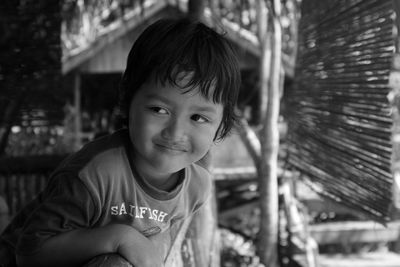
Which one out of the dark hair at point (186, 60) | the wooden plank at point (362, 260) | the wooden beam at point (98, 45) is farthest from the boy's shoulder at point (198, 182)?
the wooden beam at point (98, 45)

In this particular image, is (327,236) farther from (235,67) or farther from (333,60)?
(235,67)

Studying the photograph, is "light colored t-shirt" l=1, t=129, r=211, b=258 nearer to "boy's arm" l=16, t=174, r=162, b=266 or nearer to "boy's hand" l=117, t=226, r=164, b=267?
"boy's arm" l=16, t=174, r=162, b=266

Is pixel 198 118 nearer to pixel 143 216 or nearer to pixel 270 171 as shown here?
pixel 143 216

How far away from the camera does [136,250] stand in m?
1.40

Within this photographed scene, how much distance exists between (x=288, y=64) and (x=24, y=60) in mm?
5215

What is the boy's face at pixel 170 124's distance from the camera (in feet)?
4.81

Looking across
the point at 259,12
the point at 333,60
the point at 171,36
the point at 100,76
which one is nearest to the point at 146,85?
the point at 171,36

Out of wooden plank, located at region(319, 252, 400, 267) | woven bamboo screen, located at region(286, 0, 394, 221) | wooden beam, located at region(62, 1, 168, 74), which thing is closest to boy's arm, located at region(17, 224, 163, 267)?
woven bamboo screen, located at region(286, 0, 394, 221)

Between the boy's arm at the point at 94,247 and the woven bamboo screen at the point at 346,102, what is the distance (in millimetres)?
1515

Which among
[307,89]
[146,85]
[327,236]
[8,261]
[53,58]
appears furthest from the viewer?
[327,236]

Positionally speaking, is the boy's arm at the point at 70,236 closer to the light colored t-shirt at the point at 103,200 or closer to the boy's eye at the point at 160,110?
the light colored t-shirt at the point at 103,200

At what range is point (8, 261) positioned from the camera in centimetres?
168

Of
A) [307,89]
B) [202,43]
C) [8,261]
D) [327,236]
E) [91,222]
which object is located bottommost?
[327,236]

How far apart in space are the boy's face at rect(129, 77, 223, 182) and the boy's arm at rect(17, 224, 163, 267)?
0.76ft
